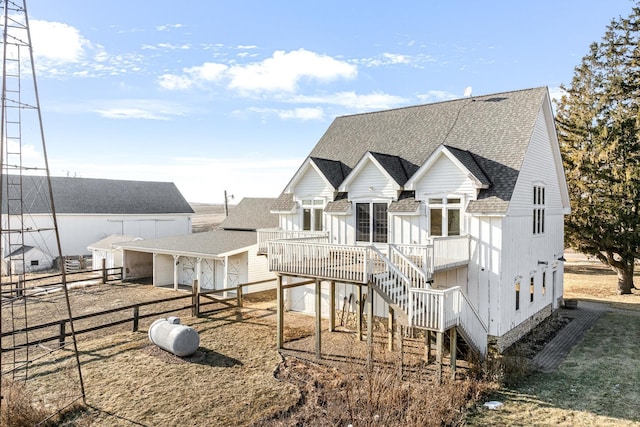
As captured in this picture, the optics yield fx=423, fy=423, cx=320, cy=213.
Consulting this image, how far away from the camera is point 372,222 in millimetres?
17859

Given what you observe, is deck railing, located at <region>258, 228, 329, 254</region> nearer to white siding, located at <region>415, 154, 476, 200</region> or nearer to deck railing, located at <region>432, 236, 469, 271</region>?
white siding, located at <region>415, 154, 476, 200</region>

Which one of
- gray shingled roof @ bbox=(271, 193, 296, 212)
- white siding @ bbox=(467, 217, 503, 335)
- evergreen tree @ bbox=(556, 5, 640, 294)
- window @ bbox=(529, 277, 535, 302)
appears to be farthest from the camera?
evergreen tree @ bbox=(556, 5, 640, 294)

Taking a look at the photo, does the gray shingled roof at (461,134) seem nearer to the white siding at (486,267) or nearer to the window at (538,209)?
the white siding at (486,267)

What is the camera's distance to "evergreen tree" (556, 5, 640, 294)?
24.0 meters

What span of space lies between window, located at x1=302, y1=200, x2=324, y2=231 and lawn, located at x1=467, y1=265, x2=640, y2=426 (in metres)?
10.4

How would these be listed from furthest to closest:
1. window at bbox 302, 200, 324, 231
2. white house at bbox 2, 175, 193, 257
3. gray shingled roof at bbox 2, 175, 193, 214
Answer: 1. gray shingled roof at bbox 2, 175, 193, 214
2. white house at bbox 2, 175, 193, 257
3. window at bbox 302, 200, 324, 231

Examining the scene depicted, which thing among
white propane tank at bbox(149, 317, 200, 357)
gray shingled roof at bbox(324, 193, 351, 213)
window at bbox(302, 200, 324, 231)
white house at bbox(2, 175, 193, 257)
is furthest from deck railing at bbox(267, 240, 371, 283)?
white house at bbox(2, 175, 193, 257)

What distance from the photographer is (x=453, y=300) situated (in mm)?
12453

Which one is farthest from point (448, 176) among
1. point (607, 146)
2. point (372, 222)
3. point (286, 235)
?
point (607, 146)

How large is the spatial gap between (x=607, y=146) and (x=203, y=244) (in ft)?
80.9

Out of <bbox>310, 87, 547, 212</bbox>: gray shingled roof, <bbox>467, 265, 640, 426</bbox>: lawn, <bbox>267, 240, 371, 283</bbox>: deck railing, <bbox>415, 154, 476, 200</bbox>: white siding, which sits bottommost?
<bbox>467, 265, 640, 426</bbox>: lawn

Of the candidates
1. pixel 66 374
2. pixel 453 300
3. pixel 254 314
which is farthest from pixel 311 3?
pixel 66 374

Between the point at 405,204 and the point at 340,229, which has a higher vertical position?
the point at 405,204

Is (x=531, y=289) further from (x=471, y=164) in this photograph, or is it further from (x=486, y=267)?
(x=471, y=164)
